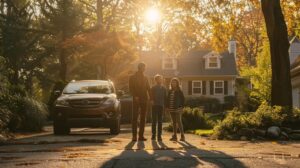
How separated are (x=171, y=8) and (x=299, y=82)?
936 centimetres

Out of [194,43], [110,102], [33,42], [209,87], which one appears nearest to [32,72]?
[33,42]

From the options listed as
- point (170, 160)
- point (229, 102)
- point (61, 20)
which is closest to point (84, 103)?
point (170, 160)

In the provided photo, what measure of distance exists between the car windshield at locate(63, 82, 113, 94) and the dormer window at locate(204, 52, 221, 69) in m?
39.4

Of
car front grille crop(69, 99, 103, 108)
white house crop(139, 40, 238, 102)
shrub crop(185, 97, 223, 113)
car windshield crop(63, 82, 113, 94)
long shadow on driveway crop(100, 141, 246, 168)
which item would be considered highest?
white house crop(139, 40, 238, 102)

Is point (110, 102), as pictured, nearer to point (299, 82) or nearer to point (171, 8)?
point (171, 8)

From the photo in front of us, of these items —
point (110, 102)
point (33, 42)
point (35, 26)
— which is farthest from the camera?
point (35, 26)

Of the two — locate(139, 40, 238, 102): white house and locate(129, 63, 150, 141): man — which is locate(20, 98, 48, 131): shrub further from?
locate(139, 40, 238, 102): white house

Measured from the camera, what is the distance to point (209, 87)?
190 ft

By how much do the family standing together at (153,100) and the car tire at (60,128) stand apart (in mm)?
3499

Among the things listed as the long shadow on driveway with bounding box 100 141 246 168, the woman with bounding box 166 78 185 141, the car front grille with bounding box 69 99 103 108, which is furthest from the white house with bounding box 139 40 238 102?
the long shadow on driveway with bounding box 100 141 246 168

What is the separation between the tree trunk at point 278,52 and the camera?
20094mm

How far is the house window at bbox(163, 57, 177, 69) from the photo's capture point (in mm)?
59875

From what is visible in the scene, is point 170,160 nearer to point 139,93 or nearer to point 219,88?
point 139,93

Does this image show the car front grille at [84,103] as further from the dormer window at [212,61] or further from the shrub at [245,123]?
the dormer window at [212,61]
